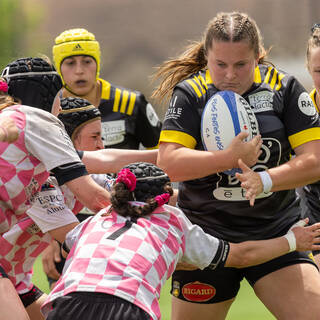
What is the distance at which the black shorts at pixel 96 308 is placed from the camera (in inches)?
121

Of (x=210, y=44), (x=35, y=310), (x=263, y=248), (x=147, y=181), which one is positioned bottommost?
(x=35, y=310)

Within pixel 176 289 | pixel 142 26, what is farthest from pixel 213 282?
pixel 142 26

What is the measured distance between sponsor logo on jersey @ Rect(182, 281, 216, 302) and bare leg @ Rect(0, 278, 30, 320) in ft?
3.60

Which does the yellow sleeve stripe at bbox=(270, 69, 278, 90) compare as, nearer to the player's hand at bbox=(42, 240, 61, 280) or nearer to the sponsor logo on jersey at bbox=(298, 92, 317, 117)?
the sponsor logo on jersey at bbox=(298, 92, 317, 117)

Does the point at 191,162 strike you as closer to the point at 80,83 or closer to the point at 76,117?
the point at 76,117

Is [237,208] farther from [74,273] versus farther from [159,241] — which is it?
[74,273]

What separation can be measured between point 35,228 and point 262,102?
1.34m

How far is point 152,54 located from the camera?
62.4 feet

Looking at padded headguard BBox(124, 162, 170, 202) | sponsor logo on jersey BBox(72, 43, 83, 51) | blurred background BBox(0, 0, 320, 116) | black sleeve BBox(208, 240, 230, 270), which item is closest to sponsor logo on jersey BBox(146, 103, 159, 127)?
sponsor logo on jersey BBox(72, 43, 83, 51)

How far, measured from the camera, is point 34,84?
12.7 ft

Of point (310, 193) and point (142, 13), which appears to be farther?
point (142, 13)

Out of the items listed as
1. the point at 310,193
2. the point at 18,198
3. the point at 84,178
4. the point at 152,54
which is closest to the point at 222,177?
the point at 84,178

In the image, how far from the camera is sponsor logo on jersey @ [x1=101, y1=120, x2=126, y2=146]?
6.49 metres

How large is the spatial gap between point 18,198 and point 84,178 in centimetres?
31
